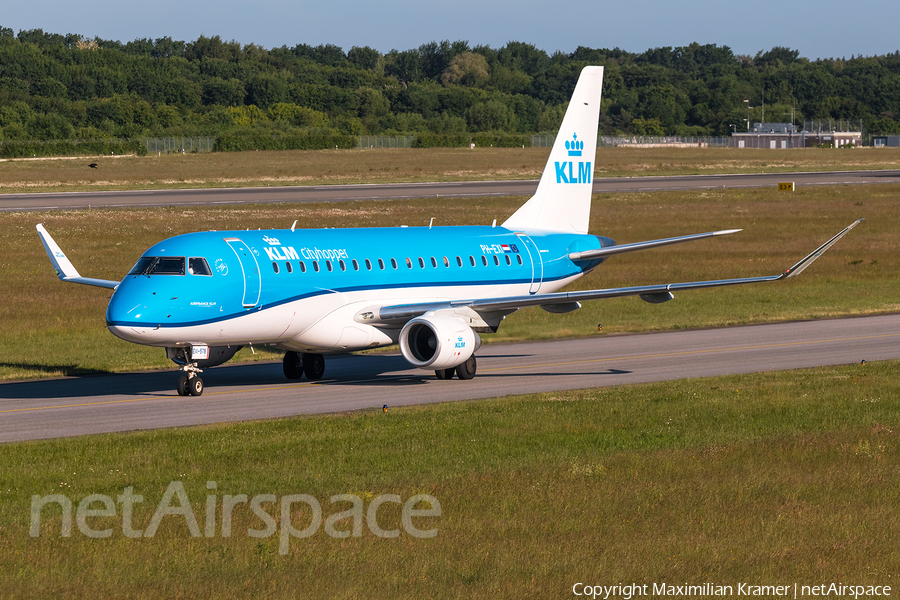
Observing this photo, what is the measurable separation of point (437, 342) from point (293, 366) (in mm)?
5075

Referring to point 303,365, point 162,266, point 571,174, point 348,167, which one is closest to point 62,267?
point 162,266

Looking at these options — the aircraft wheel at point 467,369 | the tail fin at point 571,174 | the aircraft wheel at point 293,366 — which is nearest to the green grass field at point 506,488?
the aircraft wheel at point 467,369

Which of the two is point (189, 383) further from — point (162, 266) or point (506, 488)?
point (506, 488)

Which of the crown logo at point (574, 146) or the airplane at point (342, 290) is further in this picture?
the crown logo at point (574, 146)

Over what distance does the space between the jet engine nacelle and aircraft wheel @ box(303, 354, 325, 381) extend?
3301 millimetres

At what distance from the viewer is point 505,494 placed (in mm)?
17938

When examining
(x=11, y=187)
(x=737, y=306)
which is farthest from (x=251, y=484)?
(x=11, y=187)

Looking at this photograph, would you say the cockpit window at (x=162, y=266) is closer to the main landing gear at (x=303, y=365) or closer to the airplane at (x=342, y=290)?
the airplane at (x=342, y=290)

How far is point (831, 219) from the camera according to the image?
80688 millimetres

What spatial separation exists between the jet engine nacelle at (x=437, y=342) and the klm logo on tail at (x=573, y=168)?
945 centimetres

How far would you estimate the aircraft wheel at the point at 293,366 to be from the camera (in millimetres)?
32969

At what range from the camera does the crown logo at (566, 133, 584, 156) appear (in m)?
39.1

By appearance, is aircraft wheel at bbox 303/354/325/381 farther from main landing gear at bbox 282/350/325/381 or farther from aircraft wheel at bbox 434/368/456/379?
aircraft wheel at bbox 434/368/456/379

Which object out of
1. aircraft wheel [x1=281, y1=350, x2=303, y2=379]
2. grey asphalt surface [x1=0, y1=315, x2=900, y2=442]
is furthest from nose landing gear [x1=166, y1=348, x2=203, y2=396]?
aircraft wheel [x1=281, y1=350, x2=303, y2=379]
